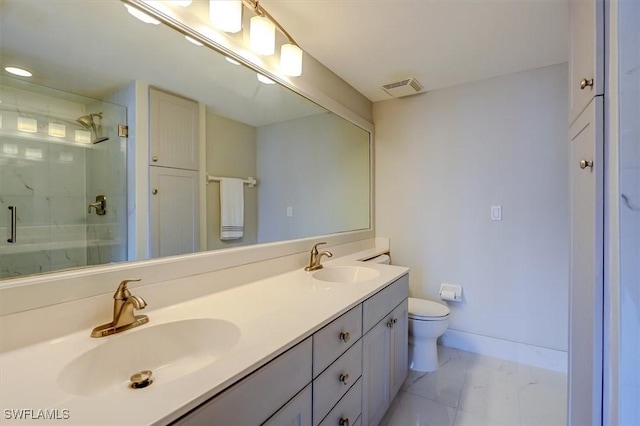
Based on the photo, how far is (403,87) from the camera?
2285 millimetres

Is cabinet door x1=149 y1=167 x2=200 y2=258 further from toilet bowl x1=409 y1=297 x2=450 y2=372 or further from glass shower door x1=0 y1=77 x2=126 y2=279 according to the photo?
toilet bowl x1=409 y1=297 x2=450 y2=372

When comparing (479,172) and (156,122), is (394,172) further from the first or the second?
(156,122)

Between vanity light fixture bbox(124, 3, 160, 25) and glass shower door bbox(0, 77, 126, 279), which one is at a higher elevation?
vanity light fixture bbox(124, 3, 160, 25)

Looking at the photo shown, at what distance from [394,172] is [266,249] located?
5.10 ft

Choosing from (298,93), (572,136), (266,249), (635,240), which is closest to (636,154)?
(635,240)

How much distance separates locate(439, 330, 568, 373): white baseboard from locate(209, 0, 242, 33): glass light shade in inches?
101

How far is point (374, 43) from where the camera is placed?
1.74m

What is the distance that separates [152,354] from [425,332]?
170cm

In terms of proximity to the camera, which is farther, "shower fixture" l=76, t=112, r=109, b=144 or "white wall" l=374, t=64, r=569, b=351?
"white wall" l=374, t=64, r=569, b=351

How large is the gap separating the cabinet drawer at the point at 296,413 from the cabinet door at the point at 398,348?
31.0 inches

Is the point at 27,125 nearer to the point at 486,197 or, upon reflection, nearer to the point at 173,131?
the point at 173,131

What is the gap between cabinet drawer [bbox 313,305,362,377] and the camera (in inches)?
36.1

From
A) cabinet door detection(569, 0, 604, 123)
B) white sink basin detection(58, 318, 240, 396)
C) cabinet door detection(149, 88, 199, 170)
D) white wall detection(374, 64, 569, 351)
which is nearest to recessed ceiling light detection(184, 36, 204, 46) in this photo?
cabinet door detection(149, 88, 199, 170)

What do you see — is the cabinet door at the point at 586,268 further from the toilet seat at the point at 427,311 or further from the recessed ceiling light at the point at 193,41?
the recessed ceiling light at the point at 193,41
